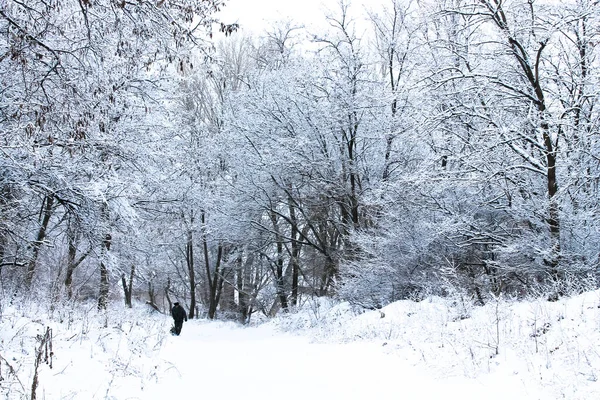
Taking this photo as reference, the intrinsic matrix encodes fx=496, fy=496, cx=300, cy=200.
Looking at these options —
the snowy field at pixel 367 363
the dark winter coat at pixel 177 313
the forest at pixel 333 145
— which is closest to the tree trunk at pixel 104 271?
the forest at pixel 333 145

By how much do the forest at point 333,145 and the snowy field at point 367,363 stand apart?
1490 millimetres

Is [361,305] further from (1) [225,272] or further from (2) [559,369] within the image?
(1) [225,272]

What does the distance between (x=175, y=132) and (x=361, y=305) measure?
1091 cm

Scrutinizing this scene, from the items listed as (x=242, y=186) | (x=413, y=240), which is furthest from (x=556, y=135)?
(x=242, y=186)

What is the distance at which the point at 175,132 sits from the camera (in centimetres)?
2103

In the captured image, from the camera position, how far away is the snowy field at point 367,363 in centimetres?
475

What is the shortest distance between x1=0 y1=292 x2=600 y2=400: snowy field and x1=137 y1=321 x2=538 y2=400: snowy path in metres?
0.01

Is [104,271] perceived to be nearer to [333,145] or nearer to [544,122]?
[333,145]

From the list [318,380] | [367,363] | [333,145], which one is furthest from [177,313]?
[318,380]

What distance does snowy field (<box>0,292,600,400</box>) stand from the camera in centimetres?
475

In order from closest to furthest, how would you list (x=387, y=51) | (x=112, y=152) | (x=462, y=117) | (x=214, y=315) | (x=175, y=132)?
(x=112, y=152) < (x=462, y=117) < (x=387, y=51) < (x=175, y=132) < (x=214, y=315)

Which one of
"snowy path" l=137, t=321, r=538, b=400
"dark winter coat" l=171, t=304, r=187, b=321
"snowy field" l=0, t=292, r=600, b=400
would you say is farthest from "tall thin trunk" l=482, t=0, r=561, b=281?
"dark winter coat" l=171, t=304, r=187, b=321

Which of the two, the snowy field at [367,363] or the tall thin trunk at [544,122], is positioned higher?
the tall thin trunk at [544,122]

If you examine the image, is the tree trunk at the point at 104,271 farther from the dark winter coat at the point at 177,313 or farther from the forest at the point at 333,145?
the dark winter coat at the point at 177,313
